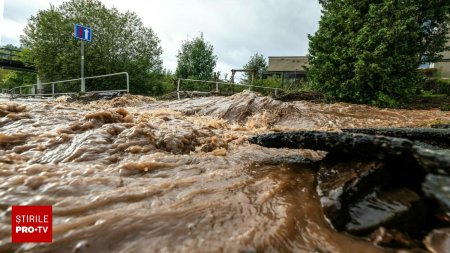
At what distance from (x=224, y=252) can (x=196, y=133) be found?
9.09ft

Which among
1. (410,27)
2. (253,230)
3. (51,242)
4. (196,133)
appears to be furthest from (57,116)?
(410,27)

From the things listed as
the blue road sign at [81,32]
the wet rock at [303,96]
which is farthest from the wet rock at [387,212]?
the blue road sign at [81,32]

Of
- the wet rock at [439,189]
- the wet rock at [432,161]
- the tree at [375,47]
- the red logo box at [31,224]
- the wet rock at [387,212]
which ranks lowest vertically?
the red logo box at [31,224]

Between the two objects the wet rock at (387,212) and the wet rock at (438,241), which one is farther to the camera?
the wet rock at (387,212)

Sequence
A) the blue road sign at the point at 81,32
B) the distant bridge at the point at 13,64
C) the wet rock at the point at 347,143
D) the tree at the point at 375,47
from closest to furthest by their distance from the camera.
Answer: the wet rock at the point at 347,143 → the tree at the point at 375,47 → the blue road sign at the point at 81,32 → the distant bridge at the point at 13,64

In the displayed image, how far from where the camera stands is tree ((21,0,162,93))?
61.7ft

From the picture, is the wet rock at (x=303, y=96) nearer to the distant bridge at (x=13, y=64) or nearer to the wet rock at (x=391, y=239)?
the wet rock at (x=391, y=239)

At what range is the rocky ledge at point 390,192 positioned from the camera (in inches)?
64.2

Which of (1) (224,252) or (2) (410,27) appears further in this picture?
(2) (410,27)

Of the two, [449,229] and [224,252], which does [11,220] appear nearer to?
[224,252]

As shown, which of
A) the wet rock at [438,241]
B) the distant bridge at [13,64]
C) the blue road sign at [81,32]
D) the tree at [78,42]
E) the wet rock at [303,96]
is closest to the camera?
the wet rock at [438,241]

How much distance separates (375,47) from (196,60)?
14.9m

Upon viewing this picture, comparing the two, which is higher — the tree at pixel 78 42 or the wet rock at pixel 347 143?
the tree at pixel 78 42

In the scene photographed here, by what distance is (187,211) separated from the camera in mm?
1869
